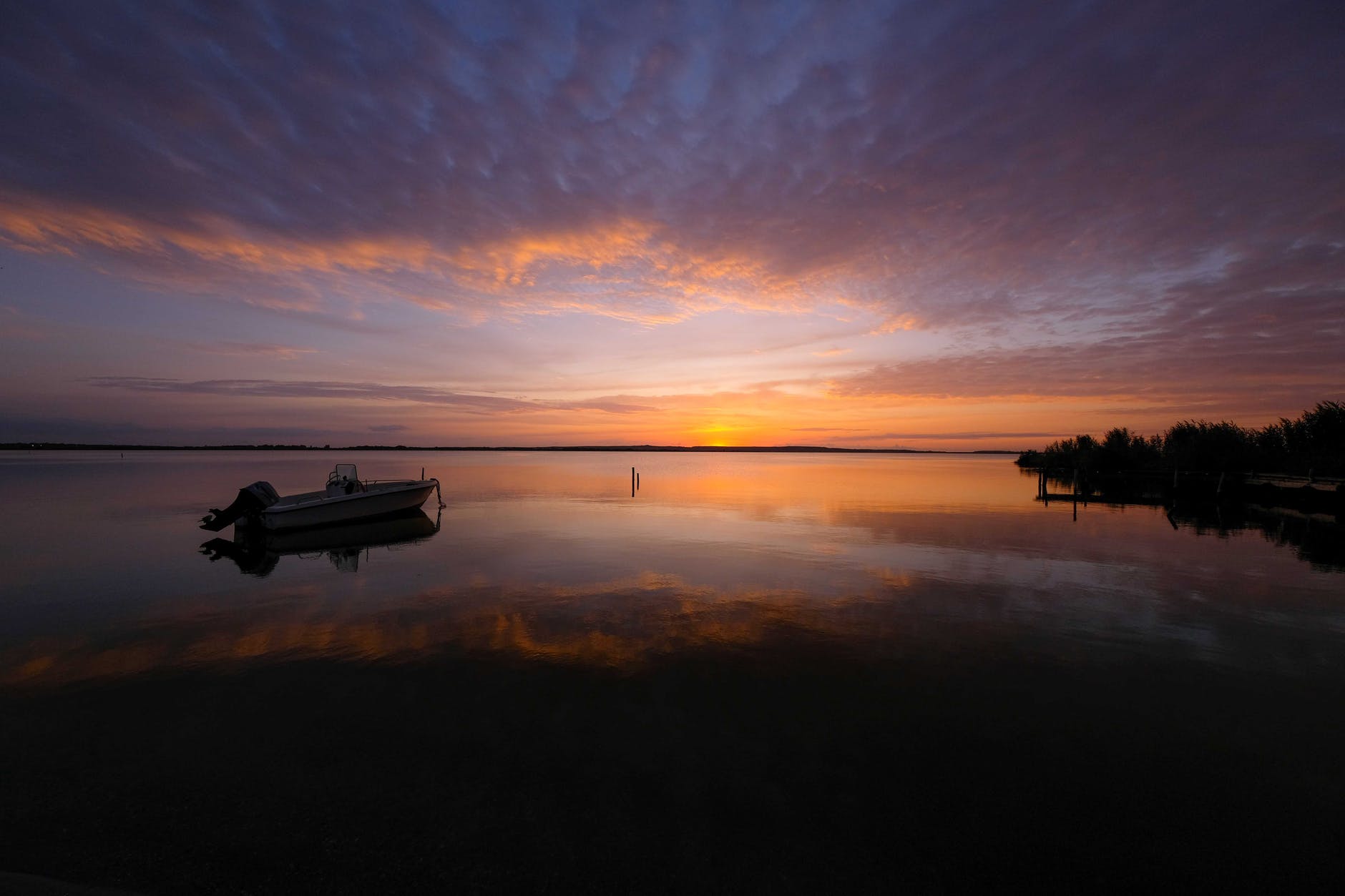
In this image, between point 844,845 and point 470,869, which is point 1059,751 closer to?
point 844,845

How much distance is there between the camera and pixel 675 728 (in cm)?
739

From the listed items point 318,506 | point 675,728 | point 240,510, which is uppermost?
point 318,506

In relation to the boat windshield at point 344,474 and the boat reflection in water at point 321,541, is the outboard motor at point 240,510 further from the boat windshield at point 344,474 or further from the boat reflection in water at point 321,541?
the boat windshield at point 344,474

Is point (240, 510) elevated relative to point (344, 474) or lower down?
lower down

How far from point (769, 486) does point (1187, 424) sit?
52759mm

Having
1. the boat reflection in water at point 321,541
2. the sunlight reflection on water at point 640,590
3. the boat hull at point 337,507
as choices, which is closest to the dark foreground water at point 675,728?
the sunlight reflection on water at point 640,590

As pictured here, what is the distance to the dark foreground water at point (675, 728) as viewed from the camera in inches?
200

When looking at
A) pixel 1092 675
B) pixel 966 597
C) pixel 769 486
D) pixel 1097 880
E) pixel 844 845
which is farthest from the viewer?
pixel 769 486

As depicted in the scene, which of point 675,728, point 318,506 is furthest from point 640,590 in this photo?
point 318,506

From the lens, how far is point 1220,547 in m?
21.8

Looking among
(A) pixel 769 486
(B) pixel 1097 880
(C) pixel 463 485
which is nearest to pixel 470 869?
(B) pixel 1097 880

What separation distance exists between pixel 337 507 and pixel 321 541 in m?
3.55

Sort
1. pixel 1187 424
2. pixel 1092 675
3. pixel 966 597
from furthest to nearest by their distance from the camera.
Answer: pixel 1187 424 → pixel 966 597 → pixel 1092 675

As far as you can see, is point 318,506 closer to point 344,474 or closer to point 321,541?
point 321,541
